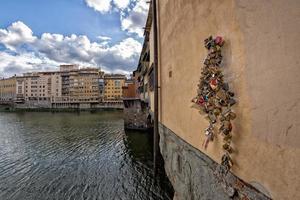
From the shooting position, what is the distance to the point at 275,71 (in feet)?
6.42

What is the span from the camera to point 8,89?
114938mm

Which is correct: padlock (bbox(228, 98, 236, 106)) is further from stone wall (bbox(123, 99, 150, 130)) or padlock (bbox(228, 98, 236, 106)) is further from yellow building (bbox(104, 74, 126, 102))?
yellow building (bbox(104, 74, 126, 102))

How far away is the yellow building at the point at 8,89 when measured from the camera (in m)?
111

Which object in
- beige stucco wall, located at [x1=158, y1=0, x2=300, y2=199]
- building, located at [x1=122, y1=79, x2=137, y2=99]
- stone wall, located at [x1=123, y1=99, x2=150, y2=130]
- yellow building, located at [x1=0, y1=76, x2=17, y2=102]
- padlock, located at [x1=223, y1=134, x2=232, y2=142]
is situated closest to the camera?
beige stucco wall, located at [x1=158, y1=0, x2=300, y2=199]

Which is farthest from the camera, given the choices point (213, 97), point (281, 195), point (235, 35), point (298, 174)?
point (213, 97)

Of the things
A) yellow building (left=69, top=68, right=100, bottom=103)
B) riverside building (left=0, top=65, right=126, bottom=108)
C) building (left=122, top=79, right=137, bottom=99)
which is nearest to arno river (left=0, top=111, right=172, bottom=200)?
building (left=122, top=79, right=137, bottom=99)

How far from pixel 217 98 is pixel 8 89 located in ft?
449

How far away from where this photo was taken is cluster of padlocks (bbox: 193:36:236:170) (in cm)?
261

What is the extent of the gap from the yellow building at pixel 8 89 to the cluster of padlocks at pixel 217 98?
126 m

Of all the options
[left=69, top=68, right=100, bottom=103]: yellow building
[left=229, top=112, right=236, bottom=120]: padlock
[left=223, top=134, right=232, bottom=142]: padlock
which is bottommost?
[left=223, top=134, right=232, bottom=142]: padlock

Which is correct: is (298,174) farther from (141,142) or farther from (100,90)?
(100,90)

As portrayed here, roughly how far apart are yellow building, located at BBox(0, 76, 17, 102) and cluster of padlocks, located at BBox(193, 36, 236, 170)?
12641 centimetres

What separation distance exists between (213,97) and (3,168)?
49.3ft

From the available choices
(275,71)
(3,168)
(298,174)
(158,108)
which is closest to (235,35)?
(275,71)
